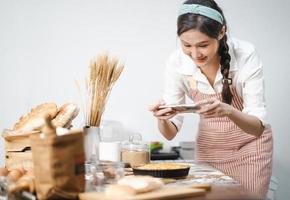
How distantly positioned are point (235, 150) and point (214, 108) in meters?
0.42

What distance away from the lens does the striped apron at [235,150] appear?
1.90 metres

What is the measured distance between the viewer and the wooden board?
0.97 m

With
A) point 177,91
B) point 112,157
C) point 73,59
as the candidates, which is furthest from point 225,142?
point 73,59

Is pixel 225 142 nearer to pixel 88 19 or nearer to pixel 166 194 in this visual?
pixel 166 194

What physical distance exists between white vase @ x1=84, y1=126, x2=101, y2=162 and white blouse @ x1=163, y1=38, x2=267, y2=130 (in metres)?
0.59

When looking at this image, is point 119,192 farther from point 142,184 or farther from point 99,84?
point 99,84

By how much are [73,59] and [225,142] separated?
1324mm

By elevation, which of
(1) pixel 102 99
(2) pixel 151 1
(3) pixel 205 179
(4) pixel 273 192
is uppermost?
(2) pixel 151 1

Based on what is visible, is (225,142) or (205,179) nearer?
(205,179)

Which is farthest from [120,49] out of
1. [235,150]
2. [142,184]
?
[142,184]

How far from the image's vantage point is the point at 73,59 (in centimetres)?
294

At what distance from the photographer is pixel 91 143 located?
5.00 ft

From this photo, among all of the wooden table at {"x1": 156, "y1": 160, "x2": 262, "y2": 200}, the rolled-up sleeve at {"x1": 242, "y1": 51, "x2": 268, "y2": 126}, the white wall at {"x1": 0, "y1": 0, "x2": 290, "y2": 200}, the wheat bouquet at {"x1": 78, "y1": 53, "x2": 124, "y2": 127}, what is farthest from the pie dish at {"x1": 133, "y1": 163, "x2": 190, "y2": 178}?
the white wall at {"x1": 0, "y1": 0, "x2": 290, "y2": 200}

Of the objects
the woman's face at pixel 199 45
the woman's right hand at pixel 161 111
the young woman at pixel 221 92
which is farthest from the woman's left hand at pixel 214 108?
the woman's face at pixel 199 45
